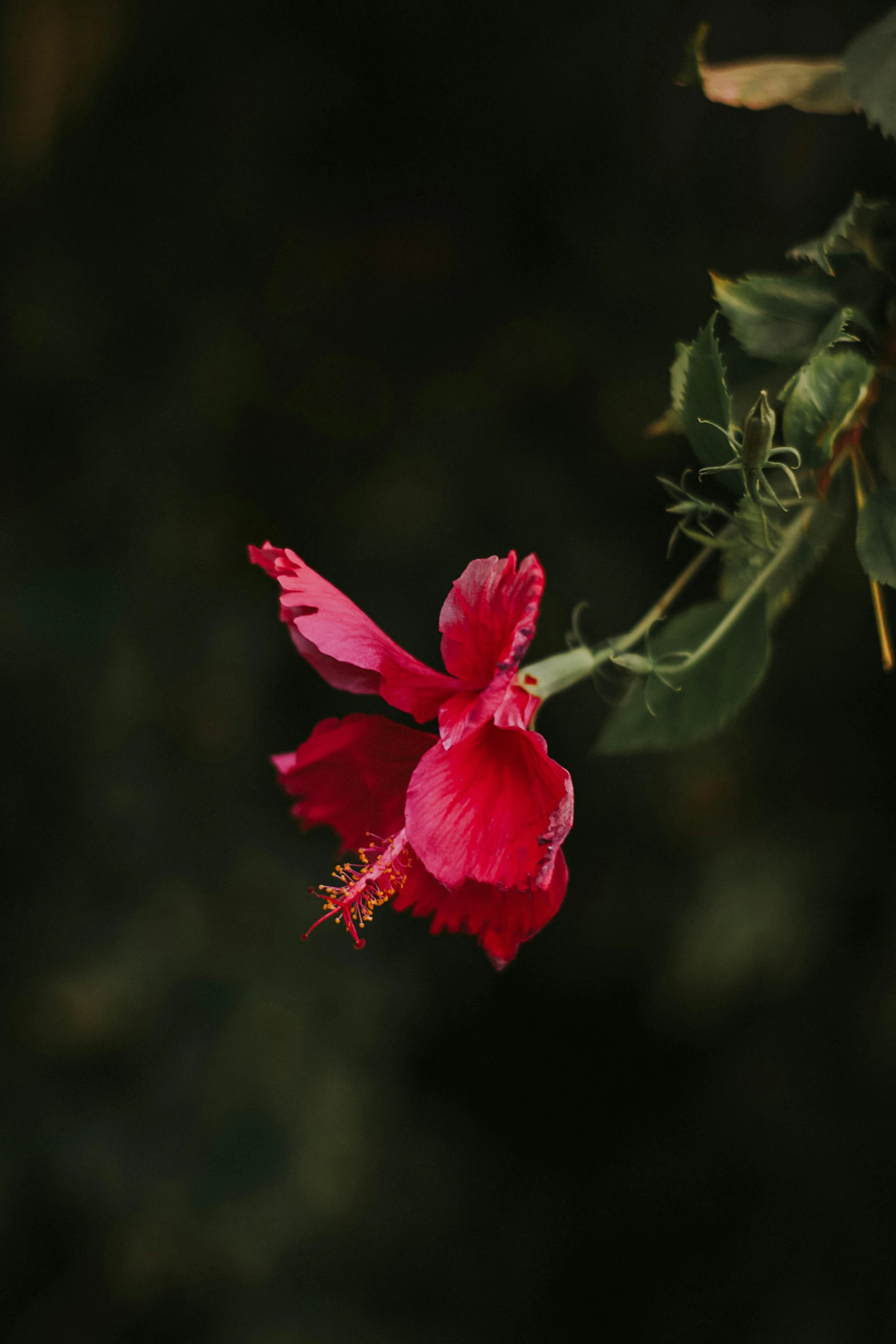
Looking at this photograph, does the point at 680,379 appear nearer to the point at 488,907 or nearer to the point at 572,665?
the point at 572,665

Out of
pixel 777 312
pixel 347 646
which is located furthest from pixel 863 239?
Answer: pixel 347 646

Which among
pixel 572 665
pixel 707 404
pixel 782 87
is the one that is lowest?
pixel 572 665

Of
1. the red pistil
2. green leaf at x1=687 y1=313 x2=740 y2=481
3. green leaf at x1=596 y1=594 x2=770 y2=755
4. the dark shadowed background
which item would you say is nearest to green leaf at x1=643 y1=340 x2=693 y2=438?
green leaf at x1=687 y1=313 x2=740 y2=481

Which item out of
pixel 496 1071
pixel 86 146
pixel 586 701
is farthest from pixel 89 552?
pixel 496 1071

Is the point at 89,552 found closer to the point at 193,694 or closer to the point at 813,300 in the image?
the point at 193,694

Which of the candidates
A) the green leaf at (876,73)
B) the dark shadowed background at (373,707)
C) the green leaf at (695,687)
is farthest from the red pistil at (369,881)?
the dark shadowed background at (373,707)

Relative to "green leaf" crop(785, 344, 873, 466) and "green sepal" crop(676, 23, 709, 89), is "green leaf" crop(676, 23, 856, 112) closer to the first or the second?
"green sepal" crop(676, 23, 709, 89)

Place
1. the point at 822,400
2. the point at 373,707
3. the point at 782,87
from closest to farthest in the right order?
the point at 822,400 → the point at 782,87 → the point at 373,707
